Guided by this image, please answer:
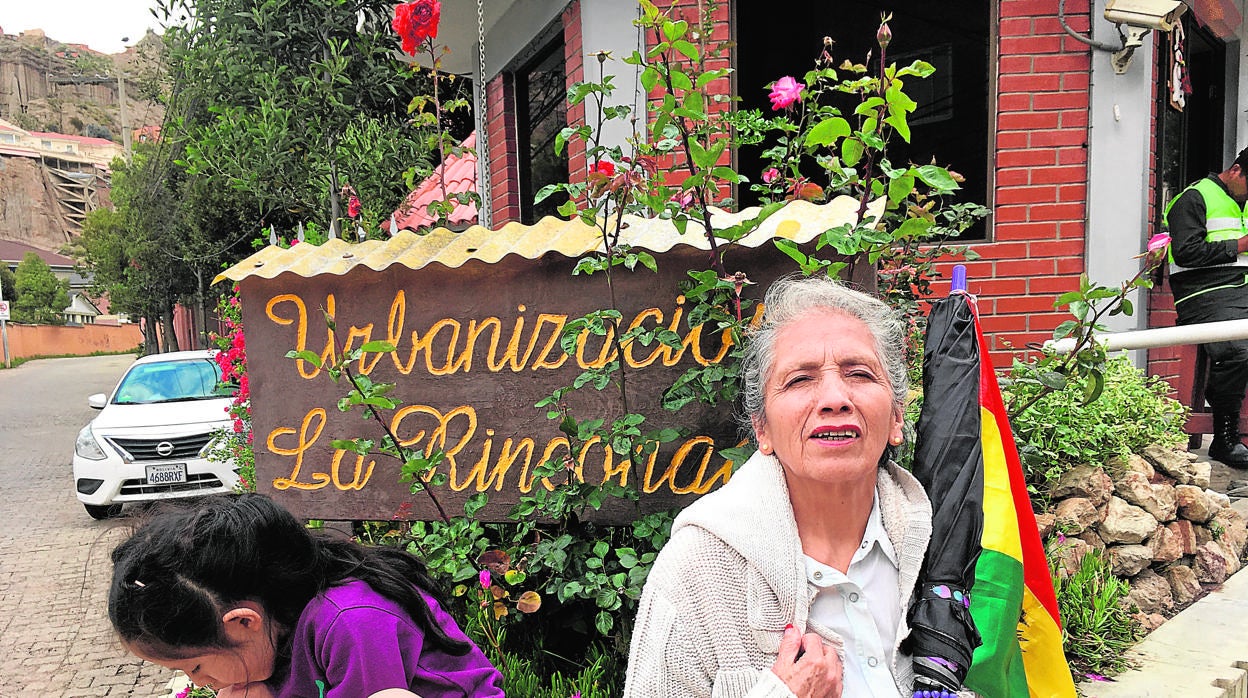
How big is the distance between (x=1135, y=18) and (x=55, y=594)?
7.02 metres

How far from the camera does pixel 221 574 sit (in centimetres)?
156

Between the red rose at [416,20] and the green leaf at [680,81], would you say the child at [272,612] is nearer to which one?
the green leaf at [680,81]

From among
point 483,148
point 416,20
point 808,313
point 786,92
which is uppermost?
point 483,148

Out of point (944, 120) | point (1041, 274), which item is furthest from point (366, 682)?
point (944, 120)

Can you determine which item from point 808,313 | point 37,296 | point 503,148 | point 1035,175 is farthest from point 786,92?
point 37,296

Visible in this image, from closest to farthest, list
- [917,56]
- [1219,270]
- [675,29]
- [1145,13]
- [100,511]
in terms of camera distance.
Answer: [675,29]
[1145,13]
[1219,270]
[917,56]
[100,511]

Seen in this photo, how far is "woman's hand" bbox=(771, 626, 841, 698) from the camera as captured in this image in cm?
142

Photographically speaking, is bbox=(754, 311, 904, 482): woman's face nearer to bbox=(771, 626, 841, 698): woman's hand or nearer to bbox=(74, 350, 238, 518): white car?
bbox=(771, 626, 841, 698): woman's hand

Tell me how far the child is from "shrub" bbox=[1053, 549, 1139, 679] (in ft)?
5.85

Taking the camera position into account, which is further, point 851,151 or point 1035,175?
point 1035,175

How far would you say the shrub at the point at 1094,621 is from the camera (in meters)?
2.41

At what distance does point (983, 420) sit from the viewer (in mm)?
1748

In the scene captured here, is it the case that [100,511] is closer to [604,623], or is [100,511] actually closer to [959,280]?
[604,623]

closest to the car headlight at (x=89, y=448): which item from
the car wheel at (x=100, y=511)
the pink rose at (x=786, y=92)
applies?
the car wheel at (x=100, y=511)
